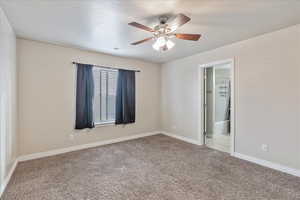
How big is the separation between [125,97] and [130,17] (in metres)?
2.52

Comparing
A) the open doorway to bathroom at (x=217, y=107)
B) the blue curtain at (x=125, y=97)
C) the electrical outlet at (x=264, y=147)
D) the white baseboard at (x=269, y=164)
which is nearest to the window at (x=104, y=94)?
the blue curtain at (x=125, y=97)

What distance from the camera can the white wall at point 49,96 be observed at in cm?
309

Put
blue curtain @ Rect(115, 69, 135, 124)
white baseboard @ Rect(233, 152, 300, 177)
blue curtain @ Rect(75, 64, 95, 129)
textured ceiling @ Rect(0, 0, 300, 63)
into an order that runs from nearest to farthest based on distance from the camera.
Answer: textured ceiling @ Rect(0, 0, 300, 63) → white baseboard @ Rect(233, 152, 300, 177) → blue curtain @ Rect(75, 64, 95, 129) → blue curtain @ Rect(115, 69, 135, 124)

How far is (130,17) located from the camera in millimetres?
2213

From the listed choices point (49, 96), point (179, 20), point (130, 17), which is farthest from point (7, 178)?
point (179, 20)

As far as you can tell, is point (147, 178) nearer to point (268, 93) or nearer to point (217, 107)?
point (268, 93)

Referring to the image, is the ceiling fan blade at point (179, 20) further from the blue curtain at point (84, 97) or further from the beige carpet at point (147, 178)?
the blue curtain at point (84, 97)

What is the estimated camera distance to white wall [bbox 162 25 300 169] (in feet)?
8.29

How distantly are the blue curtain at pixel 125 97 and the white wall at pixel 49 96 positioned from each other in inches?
16.8

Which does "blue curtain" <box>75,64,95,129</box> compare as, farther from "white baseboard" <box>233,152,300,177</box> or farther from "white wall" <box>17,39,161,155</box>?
"white baseboard" <box>233,152,300,177</box>

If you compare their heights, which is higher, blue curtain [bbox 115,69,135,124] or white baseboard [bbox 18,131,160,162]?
blue curtain [bbox 115,69,135,124]

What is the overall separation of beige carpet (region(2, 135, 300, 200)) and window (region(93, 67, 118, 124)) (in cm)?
106

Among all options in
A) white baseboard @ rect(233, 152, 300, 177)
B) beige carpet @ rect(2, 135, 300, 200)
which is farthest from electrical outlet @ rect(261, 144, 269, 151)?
beige carpet @ rect(2, 135, 300, 200)

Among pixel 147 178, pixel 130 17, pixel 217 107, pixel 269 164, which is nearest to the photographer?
pixel 130 17
